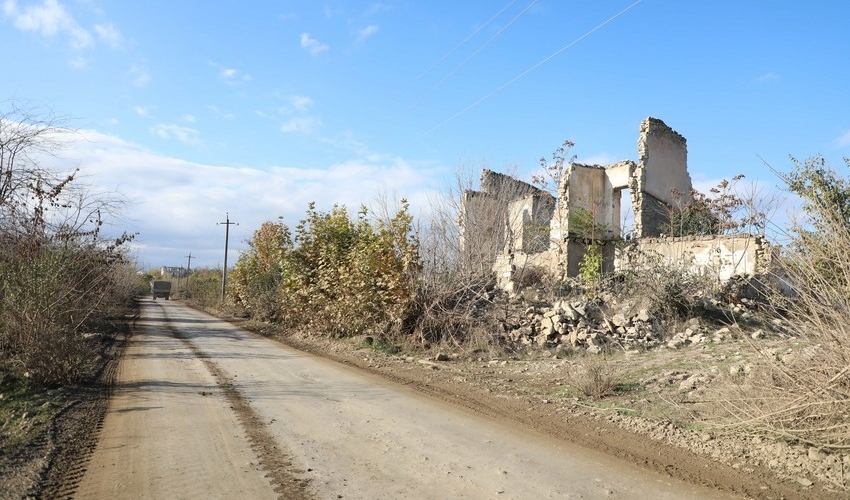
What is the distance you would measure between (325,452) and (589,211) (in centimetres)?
2002

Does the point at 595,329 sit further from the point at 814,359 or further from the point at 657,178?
the point at 657,178

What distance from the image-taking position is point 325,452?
5.78 metres

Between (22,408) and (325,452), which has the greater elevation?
(325,452)

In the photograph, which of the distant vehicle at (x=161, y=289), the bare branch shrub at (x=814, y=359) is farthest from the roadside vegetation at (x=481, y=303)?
the distant vehicle at (x=161, y=289)

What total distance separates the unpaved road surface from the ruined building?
480 inches

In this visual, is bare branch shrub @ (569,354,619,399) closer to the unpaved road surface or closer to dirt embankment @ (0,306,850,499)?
dirt embankment @ (0,306,850,499)

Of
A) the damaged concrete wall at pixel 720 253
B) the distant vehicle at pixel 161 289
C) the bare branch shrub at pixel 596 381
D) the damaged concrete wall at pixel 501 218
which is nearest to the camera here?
the bare branch shrub at pixel 596 381

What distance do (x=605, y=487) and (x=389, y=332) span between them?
1100cm

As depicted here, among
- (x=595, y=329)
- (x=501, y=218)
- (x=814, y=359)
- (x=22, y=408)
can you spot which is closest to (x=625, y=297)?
(x=595, y=329)

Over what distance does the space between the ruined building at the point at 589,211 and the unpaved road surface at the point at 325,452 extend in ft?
40.0

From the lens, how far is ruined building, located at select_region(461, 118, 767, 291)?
2077 centimetres

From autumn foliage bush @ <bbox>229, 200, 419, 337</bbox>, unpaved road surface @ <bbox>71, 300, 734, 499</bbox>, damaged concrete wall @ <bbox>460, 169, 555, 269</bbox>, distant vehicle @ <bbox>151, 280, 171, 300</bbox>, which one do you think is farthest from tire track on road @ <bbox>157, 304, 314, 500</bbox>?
distant vehicle @ <bbox>151, 280, 171, 300</bbox>

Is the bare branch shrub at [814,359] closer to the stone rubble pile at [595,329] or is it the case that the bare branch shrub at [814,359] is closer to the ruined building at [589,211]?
the stone rubble pile at [595,329]

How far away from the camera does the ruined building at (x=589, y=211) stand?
68.1 ft
